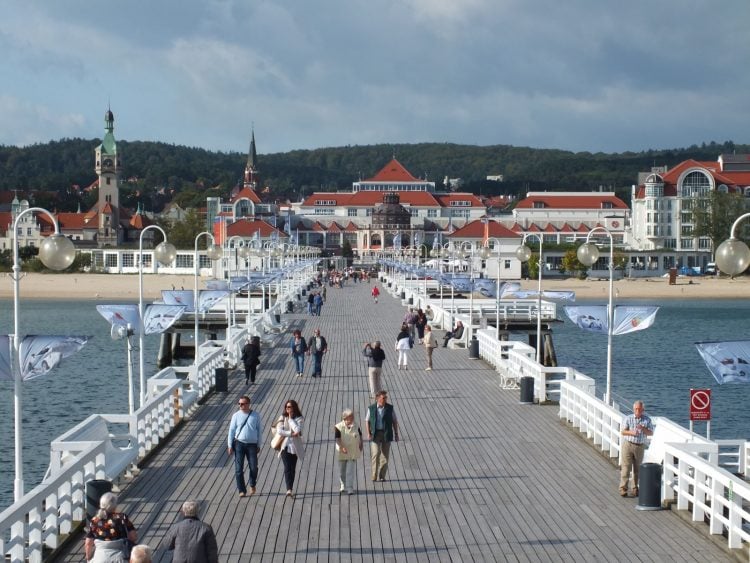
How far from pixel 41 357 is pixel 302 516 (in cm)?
349

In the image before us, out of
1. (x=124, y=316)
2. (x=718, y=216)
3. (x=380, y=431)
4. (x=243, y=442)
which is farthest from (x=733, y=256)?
(x=718, y=216)

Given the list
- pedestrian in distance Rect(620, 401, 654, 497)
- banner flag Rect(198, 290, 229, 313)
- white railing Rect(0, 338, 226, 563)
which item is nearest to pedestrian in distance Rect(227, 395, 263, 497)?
white railing Rect(0, 338, 226, 563)

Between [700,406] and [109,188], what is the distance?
146 metres

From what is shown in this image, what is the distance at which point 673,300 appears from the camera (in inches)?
3679

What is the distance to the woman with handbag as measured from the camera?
891 centimetres

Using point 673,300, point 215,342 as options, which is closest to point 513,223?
point 673,300

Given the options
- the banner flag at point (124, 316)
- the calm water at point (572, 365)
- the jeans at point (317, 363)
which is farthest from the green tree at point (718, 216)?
the banner flag at point (124, 316)

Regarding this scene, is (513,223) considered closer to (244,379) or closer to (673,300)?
(673,300)

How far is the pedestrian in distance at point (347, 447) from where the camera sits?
13.3 meters

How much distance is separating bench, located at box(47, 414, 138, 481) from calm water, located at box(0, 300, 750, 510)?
5.79 metres

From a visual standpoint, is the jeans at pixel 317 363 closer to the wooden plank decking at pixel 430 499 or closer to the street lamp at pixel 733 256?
the wooden plank decking at pixel 430 499

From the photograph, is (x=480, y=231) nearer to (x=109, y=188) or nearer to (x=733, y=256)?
(x=109, y=188)

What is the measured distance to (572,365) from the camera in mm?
45375

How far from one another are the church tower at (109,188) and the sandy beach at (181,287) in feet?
116
